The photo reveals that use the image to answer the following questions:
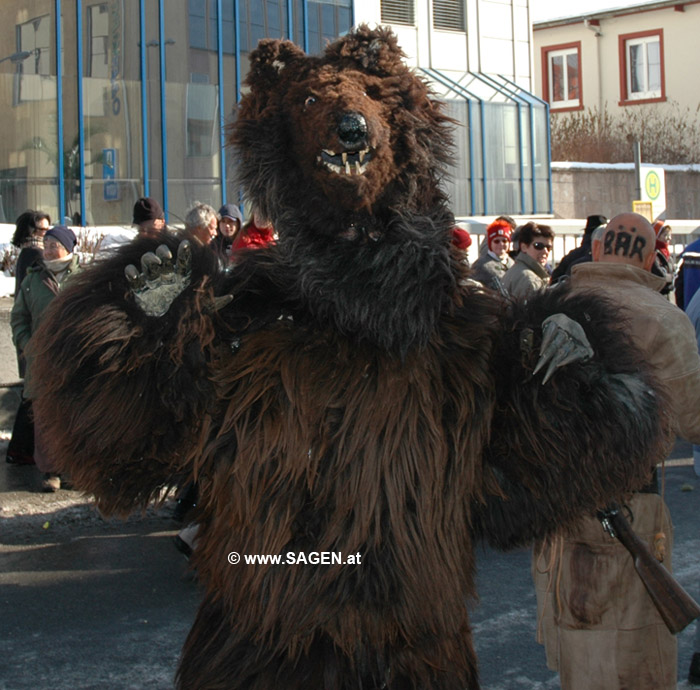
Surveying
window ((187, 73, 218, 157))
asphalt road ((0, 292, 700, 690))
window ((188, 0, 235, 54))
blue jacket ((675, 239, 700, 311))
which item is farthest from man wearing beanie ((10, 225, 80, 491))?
window ((188, 0, 235, 54))

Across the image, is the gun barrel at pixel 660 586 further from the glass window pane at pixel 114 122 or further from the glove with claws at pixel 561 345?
the glass window pane at pixel 114 122

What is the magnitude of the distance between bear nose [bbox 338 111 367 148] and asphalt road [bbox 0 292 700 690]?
1.47m

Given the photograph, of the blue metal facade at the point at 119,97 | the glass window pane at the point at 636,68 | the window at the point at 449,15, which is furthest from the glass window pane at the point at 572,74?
the blue metal facade at the point at 119,97

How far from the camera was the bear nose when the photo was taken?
2.18 m

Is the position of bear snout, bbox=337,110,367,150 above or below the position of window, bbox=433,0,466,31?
below

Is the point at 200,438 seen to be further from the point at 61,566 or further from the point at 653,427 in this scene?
the point at 61,566

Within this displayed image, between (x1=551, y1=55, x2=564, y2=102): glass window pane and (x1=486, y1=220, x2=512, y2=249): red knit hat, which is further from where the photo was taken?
(x1=551, y1=55, x2=564, y2=102): glass window pane

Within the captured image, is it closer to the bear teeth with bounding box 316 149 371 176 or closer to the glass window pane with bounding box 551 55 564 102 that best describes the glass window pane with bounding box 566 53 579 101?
the glass window pane with bounding box 551 55 564 102

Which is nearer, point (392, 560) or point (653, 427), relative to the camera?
point (392, 560)

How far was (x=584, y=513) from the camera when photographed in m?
2.38

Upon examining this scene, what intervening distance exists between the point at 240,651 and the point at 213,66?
547 inches

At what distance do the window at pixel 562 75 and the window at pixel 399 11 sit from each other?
11932 millimetres

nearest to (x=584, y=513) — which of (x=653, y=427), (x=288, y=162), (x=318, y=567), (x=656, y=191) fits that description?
(x=653, y=427)

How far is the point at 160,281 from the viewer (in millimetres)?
2252
